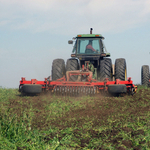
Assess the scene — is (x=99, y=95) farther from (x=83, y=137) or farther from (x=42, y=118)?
(x=83, y=137)

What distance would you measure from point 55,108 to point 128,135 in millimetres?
2864

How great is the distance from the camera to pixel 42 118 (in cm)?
520

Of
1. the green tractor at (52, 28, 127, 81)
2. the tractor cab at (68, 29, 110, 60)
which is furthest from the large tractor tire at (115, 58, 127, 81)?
the tractor cab at (68, 29, 110, 60)

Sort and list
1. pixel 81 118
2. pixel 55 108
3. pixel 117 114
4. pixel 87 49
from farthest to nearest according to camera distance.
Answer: pixel 87 49 < pixel 55 108 < pixel 117 114 < pixel 81 118

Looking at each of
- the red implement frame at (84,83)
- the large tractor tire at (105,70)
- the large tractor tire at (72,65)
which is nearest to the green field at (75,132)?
the red implement frame at (84,83)

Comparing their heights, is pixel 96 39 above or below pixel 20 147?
above

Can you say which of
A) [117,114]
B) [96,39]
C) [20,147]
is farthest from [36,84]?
[20,147]

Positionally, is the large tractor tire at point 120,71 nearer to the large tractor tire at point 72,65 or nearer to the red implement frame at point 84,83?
the red implement frame at point 84,83

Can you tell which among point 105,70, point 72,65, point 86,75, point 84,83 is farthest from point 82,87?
point 72,65

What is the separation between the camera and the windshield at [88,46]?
1050cm

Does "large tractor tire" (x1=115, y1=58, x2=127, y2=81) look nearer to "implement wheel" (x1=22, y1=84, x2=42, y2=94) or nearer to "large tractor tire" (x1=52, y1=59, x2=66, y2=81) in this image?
"large tractor tire" (x1=52, y1=59, x2=66, y2=81)

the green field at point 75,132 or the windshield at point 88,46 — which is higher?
the windshield at point 88,46

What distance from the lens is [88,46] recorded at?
1055cm

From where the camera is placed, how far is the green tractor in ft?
32.7
